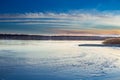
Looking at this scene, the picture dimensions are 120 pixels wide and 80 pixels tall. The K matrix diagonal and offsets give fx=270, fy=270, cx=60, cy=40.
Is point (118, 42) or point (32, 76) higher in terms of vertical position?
point (118, 42)

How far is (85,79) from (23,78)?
6.59 ft

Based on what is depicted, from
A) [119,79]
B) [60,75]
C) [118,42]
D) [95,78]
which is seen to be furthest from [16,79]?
[118,42]

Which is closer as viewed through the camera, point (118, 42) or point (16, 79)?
point (16, 79)

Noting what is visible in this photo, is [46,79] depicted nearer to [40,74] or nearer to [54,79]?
[54,79]

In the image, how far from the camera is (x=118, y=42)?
131 ft

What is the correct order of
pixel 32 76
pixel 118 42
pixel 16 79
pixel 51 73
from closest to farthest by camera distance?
pixel 16 79 < pixel 32 76 < pixel 51 73 < pixel 118 42

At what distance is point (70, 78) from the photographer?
8.88 m

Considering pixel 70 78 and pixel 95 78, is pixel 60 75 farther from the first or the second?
pixel 95 78

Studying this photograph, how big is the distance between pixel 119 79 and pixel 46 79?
7.80ft

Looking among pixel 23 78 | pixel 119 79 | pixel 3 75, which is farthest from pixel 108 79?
pixel 3 75

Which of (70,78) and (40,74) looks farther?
(40,74)

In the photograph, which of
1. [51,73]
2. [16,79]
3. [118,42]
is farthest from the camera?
[118,42]

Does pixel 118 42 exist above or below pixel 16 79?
above

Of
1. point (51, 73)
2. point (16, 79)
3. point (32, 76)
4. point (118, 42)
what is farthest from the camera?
point (118, 42)
